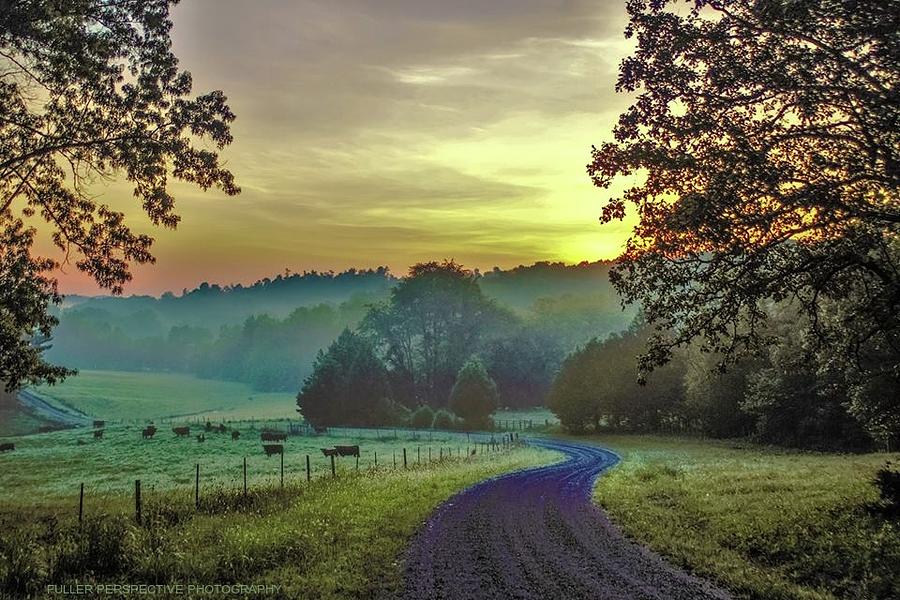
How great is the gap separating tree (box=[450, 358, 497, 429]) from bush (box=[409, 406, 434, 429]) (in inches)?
148

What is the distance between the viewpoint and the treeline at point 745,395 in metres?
32.9

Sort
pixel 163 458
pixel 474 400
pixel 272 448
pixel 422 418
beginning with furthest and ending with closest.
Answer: pixel 422 418 → pixel 474 400 → pixel 272 448 → pixel 163 458

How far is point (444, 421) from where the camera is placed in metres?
87.5

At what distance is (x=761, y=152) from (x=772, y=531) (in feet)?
30.2

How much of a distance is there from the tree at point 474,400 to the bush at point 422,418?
3759 mm

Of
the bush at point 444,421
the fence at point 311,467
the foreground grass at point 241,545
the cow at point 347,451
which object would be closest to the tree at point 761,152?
the foreground grass at point 241,545

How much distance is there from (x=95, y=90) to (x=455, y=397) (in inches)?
2980

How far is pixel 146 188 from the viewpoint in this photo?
20.6 metres

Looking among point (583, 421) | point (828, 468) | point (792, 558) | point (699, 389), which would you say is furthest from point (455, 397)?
point (792, 558)

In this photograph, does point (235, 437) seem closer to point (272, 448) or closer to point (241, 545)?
point (272, 448)

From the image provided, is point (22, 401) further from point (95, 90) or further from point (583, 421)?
point (95, 90)

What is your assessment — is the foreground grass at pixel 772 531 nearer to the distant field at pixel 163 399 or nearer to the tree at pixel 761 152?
the tree at pixel 761 152

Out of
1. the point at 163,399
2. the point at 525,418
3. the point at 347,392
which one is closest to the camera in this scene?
the point at 347,392

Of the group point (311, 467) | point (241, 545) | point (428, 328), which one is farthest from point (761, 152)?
point (428, 328)
